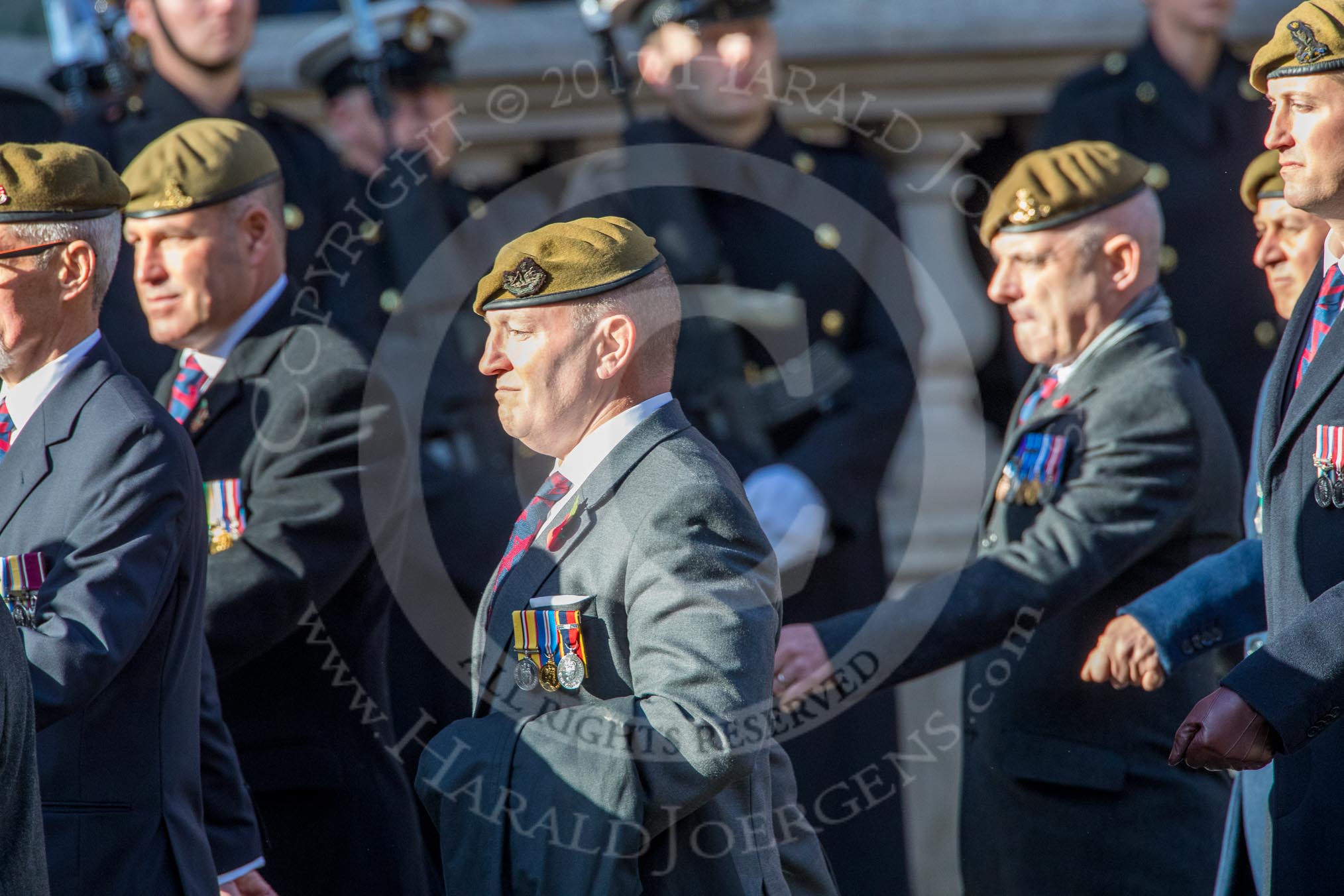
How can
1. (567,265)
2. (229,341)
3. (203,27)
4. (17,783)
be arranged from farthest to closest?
(203,27) < (229,341) < (567,265) < (17,783)

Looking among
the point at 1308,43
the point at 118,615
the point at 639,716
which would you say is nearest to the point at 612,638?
the point at 639,716

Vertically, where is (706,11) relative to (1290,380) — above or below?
above

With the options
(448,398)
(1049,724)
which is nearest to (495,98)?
(448,398)

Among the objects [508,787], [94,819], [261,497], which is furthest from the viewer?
[261,497]

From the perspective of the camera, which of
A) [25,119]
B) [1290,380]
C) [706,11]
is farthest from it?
[25,119]

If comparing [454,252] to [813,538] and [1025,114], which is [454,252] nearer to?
[813,538]

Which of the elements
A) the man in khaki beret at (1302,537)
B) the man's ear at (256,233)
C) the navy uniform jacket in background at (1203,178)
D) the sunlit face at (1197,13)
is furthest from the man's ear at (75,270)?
the sunlit face at (1197,13)

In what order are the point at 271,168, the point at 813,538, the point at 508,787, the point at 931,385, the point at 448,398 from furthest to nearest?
the point at 931,385
the point at 448,398
the point at 813,538
the point at 271,168
the point at 508,787

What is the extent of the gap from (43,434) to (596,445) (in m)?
0.87

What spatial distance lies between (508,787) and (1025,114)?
4.22 m

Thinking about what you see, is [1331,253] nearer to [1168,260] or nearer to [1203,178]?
[1168,260]

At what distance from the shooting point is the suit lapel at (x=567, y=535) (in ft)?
8.87

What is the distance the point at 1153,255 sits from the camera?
386 centimetres

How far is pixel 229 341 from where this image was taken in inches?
150
